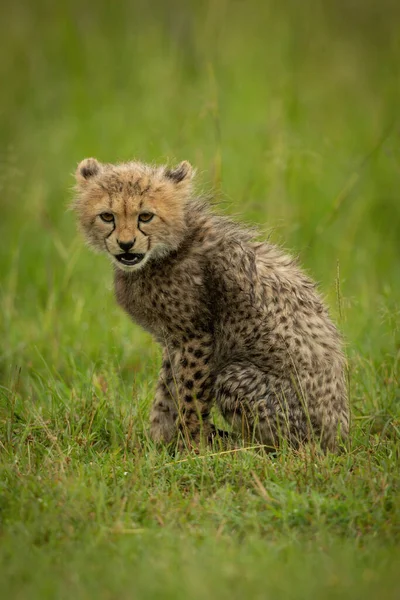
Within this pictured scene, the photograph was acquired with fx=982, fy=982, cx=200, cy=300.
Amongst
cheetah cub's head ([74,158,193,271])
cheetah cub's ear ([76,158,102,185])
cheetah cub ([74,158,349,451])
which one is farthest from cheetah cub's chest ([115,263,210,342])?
cheetah cub's ear ([76,158,102,185])

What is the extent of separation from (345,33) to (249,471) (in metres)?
8.12

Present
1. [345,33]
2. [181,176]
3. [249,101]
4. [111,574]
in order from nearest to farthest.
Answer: [111,574] < [181,176] < [249,101] < [345,33]

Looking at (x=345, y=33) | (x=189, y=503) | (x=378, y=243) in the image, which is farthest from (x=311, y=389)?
(x=345, y=33)

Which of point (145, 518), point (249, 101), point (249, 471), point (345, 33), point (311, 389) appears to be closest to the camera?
point (145, 518)

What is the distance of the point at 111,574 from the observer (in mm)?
3588

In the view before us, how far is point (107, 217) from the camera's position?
5.26 metres

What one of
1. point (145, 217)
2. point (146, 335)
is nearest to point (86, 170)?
point (145, 217)

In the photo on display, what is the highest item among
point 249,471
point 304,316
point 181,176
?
point 181,176

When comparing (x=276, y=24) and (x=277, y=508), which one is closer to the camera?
(x=277, y=508)

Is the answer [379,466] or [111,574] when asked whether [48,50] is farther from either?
[111,574]

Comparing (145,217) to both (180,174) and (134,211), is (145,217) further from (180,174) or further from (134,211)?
(180,174)

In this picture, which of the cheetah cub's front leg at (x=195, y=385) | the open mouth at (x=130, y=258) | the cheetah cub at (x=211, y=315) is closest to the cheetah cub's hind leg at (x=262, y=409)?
the cheetah cub at (x=211, y=315)

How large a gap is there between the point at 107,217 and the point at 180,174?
52 centimetres

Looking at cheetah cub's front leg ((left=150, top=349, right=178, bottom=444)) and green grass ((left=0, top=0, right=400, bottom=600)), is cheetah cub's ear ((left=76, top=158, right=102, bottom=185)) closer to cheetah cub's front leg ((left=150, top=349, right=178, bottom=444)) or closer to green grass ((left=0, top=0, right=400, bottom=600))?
green grass ((left=0, top=0, right=400, bottom=600))
